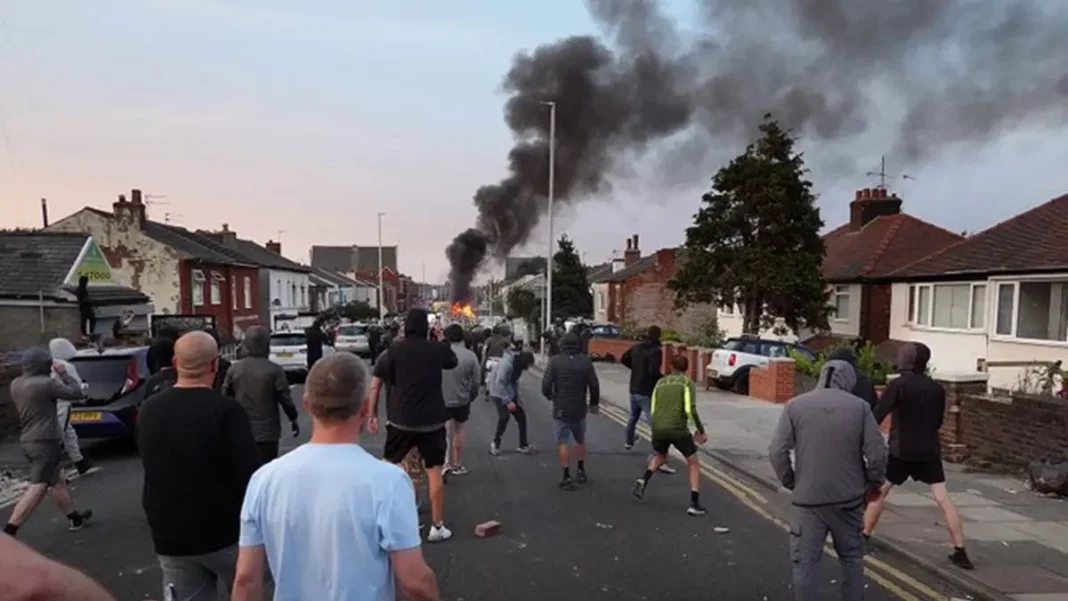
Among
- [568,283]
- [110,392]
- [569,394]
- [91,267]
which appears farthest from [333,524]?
[568,283]

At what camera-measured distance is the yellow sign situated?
64.6ft

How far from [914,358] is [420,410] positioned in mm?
3780

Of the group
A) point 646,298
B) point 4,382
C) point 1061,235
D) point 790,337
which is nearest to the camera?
point 4,382

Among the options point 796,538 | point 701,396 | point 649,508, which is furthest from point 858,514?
point 701,396

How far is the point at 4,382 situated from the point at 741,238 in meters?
18.8

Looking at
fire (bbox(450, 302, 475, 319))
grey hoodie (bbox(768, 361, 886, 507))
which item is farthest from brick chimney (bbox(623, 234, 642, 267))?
grey hoodie (bbox(768, 361, 886, 507))

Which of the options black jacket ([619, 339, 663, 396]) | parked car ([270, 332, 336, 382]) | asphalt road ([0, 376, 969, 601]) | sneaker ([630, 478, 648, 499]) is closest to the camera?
asphalt road ([0, 376, 969, 601])

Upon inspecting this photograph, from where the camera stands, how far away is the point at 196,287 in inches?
1238

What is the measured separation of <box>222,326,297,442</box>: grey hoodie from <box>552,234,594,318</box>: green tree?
42.2 m

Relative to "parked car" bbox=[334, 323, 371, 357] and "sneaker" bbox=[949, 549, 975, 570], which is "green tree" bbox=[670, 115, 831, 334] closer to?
"parked car" bbox=[334, 323, 371, 357]

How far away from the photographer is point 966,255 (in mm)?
19391

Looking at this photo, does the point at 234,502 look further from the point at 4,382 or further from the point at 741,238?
the point at 741,238

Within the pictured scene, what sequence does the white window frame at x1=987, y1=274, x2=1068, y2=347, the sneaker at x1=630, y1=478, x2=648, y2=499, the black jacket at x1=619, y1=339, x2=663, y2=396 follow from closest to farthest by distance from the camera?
the sneaker at x1=630, y1=478, x2=648, y2=499 < the black jacket at x1=619, y1=339, x2=663, y2=396 < the white window frame at x1=987, y1=274, x2=1068, y2=347

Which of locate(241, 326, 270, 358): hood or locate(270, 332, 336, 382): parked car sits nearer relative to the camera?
locate(241, 326, 270, 358): hood
